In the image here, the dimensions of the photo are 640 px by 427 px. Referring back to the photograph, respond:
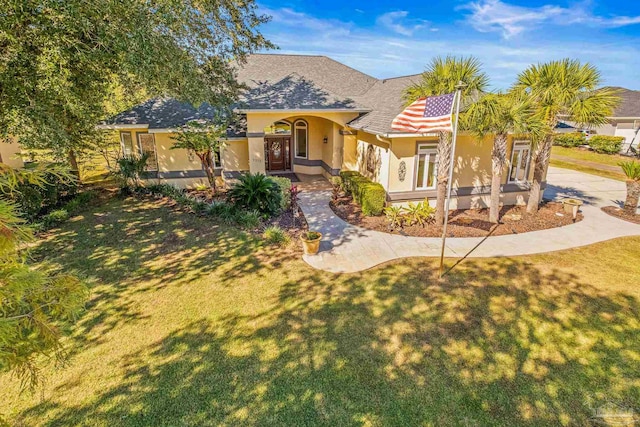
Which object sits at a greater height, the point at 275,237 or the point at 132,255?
the point at 275,237

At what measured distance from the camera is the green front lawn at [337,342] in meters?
4.84

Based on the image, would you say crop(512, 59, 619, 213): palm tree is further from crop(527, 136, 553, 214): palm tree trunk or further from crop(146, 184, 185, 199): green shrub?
crop(146, 184, 185, 199): green shrub

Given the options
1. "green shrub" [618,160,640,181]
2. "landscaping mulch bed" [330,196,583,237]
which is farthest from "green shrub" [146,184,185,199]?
"green shrub" [618,160,640,181]

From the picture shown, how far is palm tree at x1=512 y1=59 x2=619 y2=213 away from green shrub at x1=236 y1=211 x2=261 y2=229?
9.94 metres

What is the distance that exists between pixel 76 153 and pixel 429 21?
20.7 meters

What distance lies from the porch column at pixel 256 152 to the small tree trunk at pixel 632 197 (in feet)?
50.7

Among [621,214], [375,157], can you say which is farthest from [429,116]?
[621,214]

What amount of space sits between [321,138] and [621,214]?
46.2 ft

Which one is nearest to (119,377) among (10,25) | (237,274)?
(237,274)

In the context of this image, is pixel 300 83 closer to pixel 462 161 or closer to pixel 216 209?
pixel 216 209

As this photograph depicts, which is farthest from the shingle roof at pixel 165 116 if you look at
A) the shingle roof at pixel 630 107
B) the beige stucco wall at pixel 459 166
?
the shingle roof at pixel 630 107

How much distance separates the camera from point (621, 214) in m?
13.3

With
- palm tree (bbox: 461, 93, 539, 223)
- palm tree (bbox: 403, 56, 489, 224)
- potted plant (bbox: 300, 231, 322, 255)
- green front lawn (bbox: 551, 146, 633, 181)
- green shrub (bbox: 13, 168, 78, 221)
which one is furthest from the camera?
green front lawn (bbox: 551, 146, 633, 181)

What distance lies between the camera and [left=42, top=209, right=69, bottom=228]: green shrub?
11578 millimetres
